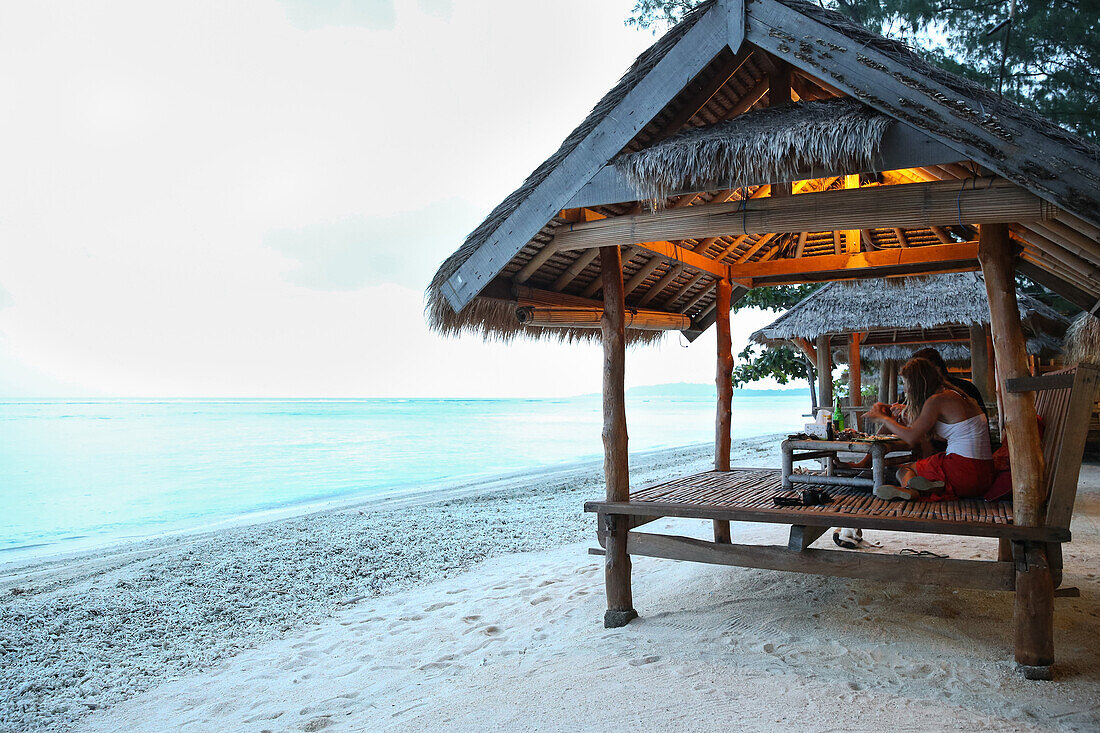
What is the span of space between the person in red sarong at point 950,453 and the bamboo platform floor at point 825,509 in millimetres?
80

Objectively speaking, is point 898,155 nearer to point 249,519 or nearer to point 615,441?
point 615,441

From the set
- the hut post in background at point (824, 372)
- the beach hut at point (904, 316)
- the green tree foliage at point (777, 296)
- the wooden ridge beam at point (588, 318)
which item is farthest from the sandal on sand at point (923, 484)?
the green tree foliage at point (777, 296)

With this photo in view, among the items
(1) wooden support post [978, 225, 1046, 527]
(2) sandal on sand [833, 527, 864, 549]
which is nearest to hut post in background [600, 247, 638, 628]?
(1) wooden support post [978, 225, 1046, 527]

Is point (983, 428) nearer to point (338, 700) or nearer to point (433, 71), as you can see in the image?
point (338, 700)

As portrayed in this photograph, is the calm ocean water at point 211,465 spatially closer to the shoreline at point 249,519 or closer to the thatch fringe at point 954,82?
the shoreline at point 249,519

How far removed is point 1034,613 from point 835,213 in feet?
6.38

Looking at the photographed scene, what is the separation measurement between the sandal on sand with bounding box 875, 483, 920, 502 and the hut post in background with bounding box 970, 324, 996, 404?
7222 mm

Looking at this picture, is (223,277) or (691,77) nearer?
(691,77)

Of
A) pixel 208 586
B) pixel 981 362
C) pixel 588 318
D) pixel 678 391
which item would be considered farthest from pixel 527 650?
pixel 678 391

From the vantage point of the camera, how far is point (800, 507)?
11.6 feet

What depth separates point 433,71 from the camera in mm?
34469

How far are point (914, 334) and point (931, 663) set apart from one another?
10824 millimetres

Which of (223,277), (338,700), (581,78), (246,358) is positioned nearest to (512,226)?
(338,700)

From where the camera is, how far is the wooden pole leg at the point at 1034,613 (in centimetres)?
282
